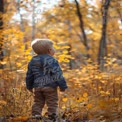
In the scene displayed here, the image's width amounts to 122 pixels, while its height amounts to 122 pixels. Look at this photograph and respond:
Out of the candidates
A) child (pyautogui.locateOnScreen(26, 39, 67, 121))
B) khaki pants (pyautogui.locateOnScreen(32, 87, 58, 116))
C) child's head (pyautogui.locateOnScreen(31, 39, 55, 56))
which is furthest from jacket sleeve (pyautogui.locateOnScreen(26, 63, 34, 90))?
child's head (pyautogui.locateOnScreen(31, 39, 55, 56))

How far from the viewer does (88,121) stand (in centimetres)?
427

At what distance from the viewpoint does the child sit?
4254 millimetres

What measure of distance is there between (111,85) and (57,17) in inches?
453

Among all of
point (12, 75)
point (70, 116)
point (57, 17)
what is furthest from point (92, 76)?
point (57, 17)

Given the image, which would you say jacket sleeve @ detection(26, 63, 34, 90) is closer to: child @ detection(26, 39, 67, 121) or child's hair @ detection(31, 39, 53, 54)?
child @ detection(26, 39, 67, 121)

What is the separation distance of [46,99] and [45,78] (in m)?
0.31

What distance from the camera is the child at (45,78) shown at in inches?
167

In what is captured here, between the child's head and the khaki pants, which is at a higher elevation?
the child's head

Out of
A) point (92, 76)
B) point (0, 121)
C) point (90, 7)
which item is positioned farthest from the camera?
point (90, 7)

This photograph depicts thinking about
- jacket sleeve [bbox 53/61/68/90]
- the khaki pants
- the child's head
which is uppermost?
the child's head

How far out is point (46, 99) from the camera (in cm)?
437

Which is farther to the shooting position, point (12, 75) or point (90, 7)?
point (90, 7)

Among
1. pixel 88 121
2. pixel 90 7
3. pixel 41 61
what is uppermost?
pixel 90 7

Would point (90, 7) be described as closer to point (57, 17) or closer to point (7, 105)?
point (57, 17)
